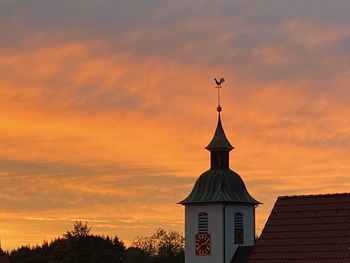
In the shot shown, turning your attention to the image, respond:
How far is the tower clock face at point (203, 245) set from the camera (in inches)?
3182

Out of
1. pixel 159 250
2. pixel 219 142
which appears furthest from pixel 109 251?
pixel 219 142

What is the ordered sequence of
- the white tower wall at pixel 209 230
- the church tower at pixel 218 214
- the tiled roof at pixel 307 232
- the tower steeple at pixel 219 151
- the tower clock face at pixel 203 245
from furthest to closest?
the tower steeple at pixel 219 151 < the tower clock face at pixel 203 245 < the church tower at pixel 218 214 < the white tower wall at pixel 209 230 < the tiled roof at pixel 307 232

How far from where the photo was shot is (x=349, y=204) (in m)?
71.8

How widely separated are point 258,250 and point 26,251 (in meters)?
89.8

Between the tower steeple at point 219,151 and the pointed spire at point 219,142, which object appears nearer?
the tower steeple at point 219,151

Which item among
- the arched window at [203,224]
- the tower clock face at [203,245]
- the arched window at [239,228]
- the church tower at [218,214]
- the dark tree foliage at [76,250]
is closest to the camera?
the church tower at [218,214]

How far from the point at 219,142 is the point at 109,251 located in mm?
58950

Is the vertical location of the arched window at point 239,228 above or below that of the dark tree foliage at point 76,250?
below

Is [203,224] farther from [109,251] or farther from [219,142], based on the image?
[109,251]

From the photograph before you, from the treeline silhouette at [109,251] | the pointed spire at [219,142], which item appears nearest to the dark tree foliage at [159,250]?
the treeline silhouette at [109,251]

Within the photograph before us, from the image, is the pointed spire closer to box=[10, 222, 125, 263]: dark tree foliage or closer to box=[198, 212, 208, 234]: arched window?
box=[198, 212, 208, 234]: arched window

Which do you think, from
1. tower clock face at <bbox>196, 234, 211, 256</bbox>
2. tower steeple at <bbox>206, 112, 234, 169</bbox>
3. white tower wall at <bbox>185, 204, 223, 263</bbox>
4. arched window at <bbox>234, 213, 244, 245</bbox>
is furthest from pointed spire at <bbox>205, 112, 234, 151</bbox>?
tower clock face at <bbox>196, 234, 211, 256</bbox>

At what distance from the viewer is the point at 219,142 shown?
8319 centimetres

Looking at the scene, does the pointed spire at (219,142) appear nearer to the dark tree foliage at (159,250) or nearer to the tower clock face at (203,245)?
the tower clock face at (203,245)
